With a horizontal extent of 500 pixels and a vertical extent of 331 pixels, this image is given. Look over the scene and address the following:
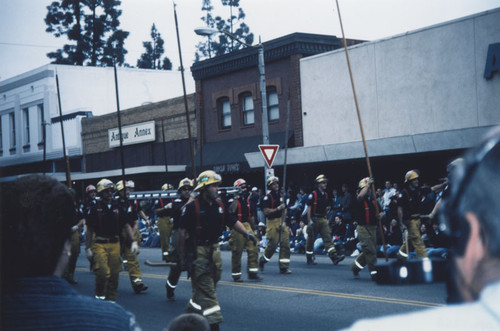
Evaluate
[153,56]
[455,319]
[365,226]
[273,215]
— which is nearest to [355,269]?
[365,226]

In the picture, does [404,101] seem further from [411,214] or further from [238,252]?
[238,252]

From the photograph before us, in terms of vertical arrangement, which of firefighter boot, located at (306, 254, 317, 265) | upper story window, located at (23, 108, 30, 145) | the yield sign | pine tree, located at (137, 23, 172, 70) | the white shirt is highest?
pine tree, located at (137, 23, 172, 70)

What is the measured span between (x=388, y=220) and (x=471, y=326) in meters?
15.8

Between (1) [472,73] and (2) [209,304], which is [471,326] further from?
(1) [472,73]

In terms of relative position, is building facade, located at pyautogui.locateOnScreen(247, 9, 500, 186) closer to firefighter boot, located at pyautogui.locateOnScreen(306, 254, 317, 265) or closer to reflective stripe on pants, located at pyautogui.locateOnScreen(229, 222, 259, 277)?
firefighter boot, located at pyautogui.locateOnScreen(306, 254, 317, 265)

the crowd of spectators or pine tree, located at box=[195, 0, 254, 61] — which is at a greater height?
pine tree, located at box=[195, 0, 254, 61]

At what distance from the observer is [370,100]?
71.6 feet

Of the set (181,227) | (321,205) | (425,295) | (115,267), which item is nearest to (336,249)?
(321,205)

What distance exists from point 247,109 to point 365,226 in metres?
15.8

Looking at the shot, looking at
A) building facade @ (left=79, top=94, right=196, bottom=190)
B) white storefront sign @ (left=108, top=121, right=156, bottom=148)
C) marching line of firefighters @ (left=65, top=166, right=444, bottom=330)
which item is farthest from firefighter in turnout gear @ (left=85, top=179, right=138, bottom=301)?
white storefront sign @ (left=108, top=121, right=156, bottom=148)

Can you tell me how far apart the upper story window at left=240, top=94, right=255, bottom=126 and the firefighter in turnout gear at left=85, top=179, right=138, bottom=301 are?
16690mm

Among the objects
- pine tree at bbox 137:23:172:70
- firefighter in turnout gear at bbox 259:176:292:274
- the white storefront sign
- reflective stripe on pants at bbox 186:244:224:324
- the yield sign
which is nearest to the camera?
reflective stripe on pants at bbox 186:244:224:324

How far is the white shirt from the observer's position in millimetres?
1068

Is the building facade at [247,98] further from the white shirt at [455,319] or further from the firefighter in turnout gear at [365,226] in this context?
the white shirt at [455,319]
